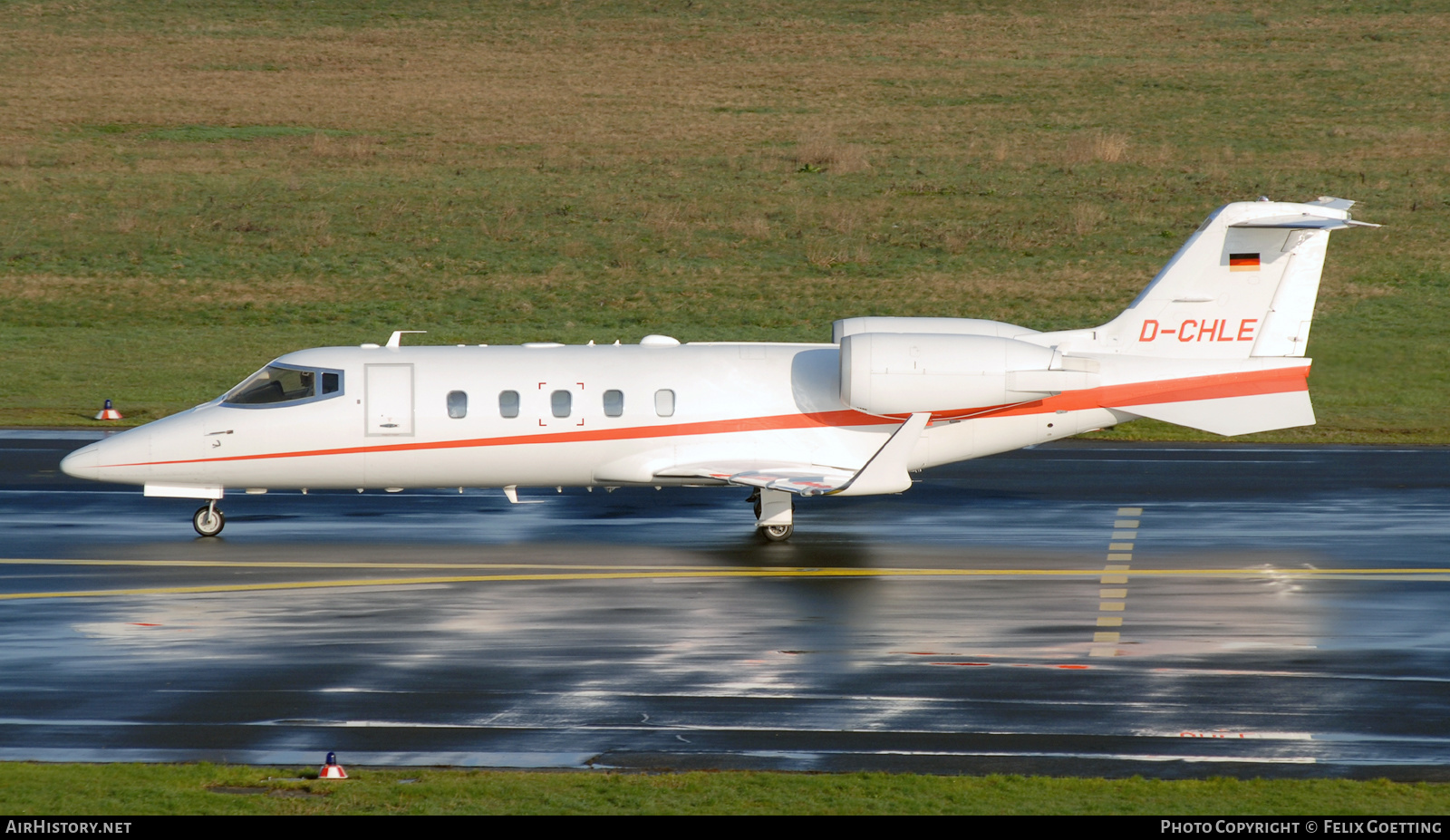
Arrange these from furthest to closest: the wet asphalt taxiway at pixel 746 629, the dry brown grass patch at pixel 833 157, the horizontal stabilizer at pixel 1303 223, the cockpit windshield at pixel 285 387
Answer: the dry brown grass patch at pixel 833 157, the cockpit windshield at pixel 285 387, the horizontal stabilizer at pixel 1303 223, the wet asphalt taxiway at pixel 746 629

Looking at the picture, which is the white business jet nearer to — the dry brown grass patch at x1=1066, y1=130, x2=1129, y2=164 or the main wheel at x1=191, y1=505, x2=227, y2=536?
the main wheel at x1=191, y1=505, x2=227, y2=536

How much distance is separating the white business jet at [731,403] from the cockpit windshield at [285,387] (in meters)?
0.03

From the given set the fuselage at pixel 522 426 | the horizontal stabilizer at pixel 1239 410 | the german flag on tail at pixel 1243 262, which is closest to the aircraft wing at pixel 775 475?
the fuselage at pixel 522 426

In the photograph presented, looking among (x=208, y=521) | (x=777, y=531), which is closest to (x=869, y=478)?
(x=777, y=531)

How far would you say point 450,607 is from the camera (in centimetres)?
2147

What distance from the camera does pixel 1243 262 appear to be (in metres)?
26.5

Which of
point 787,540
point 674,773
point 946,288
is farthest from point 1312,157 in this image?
point 674,773

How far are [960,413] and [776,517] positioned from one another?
3300 mm

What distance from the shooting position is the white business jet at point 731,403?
25.9m

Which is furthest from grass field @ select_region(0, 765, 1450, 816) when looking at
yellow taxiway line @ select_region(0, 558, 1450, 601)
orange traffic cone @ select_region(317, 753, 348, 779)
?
yellow taxiway line @ select_region(0, 558, 1450, 601)

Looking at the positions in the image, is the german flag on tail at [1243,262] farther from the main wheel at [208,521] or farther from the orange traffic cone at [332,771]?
the orange traffic cone at [332,771]

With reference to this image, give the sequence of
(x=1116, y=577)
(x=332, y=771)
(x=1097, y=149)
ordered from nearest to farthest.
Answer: (x=332, y=771) < (x=1116, y=577) < (x=1097, y=149)

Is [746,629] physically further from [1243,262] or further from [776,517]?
[1243,262]

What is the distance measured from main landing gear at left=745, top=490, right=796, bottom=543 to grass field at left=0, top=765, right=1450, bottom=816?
1181cm
